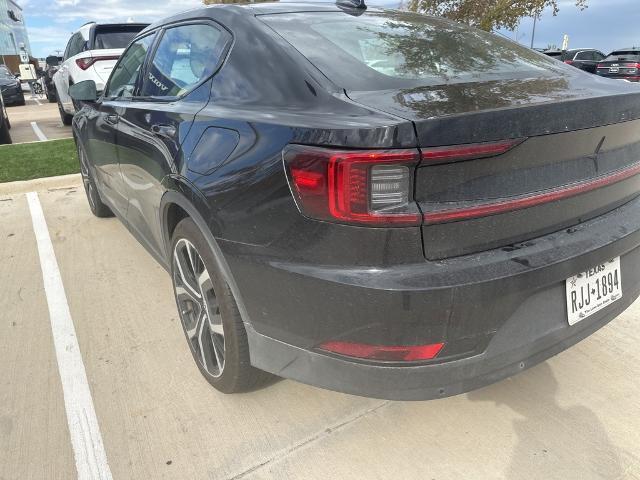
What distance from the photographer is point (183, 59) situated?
263cm

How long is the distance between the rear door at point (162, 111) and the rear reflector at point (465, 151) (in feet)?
3.80

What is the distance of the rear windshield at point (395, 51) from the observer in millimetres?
1883

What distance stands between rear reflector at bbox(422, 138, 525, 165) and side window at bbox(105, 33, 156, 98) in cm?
233

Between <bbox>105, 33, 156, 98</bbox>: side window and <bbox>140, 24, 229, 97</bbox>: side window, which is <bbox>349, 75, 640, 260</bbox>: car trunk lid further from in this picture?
<bbox>105, 33, 156, 98</bbox>: side window

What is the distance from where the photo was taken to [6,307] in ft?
10.9

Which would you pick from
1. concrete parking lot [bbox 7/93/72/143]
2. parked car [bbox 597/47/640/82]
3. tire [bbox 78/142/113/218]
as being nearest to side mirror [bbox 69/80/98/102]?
tire [bbox 78/142/113/218]

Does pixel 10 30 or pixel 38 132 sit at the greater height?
pixel 10 30

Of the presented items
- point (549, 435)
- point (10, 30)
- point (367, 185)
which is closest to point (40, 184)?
point (367, 185)

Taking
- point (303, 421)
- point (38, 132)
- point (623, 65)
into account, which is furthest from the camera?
point (623, 65)

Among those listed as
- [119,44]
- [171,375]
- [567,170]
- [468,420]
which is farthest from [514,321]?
[119,44]

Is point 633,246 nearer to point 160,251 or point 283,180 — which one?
point 283,180

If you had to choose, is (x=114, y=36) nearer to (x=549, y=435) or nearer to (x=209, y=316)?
(x=209, y=316)

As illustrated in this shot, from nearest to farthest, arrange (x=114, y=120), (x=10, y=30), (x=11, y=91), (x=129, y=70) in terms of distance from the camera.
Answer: (x=114, y=120)
(x=129, y=70)
(x=11, y=91)
(x=10, y=30)

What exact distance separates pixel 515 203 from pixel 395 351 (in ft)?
1.97
